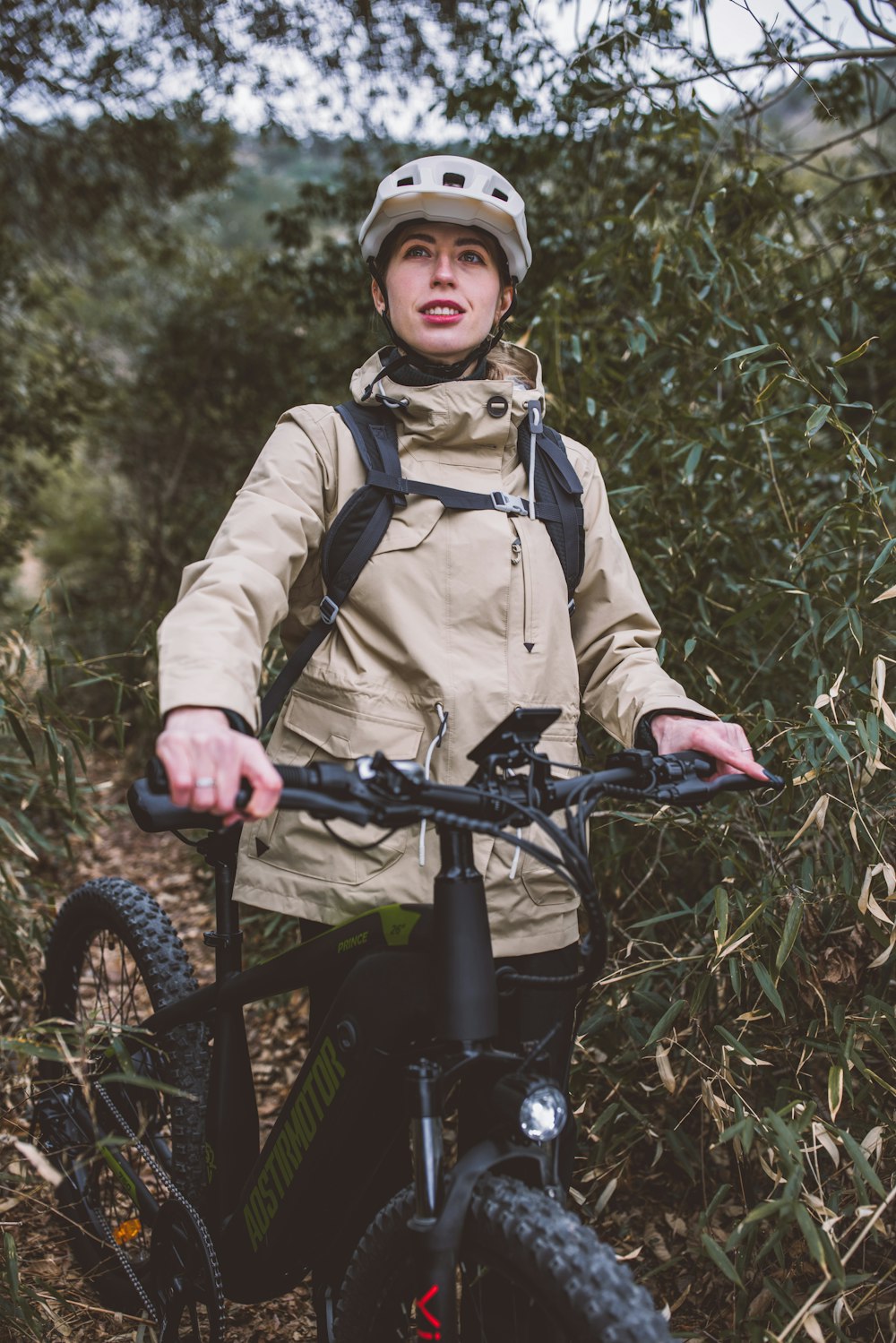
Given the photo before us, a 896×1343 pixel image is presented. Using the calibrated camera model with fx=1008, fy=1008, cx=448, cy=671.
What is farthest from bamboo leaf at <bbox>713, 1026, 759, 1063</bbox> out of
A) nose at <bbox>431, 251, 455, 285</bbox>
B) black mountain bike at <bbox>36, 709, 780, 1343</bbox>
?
nose at <bbox>431, 251, 455, 285</bbox>

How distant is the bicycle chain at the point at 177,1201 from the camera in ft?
6.79

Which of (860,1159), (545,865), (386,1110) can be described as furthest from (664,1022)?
(386,1110)

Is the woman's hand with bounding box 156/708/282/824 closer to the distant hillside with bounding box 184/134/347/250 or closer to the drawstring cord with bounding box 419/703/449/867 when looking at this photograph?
the drawstring cord with bounding box 419/703/449/867

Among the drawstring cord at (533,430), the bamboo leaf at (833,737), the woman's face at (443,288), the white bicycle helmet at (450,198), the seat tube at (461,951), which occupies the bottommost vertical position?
the seat tube at (461,951)

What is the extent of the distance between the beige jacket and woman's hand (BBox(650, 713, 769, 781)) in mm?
43

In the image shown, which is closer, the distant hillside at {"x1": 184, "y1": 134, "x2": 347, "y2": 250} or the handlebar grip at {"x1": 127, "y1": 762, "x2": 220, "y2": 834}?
the handlebar grip at {"x1": 127, "y1": 762, "x2": 220, "y2": 834}

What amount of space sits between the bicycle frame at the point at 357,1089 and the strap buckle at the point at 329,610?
0.54 meters

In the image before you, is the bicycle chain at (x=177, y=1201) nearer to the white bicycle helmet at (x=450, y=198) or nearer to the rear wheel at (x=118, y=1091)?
the rear wheel at (x=118, y=1091)

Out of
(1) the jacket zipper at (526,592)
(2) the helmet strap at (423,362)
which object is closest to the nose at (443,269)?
(2) the helmet strap at (423,362)

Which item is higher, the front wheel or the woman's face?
the woman's face

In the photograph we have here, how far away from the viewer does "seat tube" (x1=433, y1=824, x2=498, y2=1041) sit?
1.48 meters

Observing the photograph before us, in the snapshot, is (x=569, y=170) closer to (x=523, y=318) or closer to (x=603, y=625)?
(x=523, y=318)

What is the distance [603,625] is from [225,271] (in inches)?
362

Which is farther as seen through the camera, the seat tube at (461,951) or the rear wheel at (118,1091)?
the rear wheel at (118,1091)
